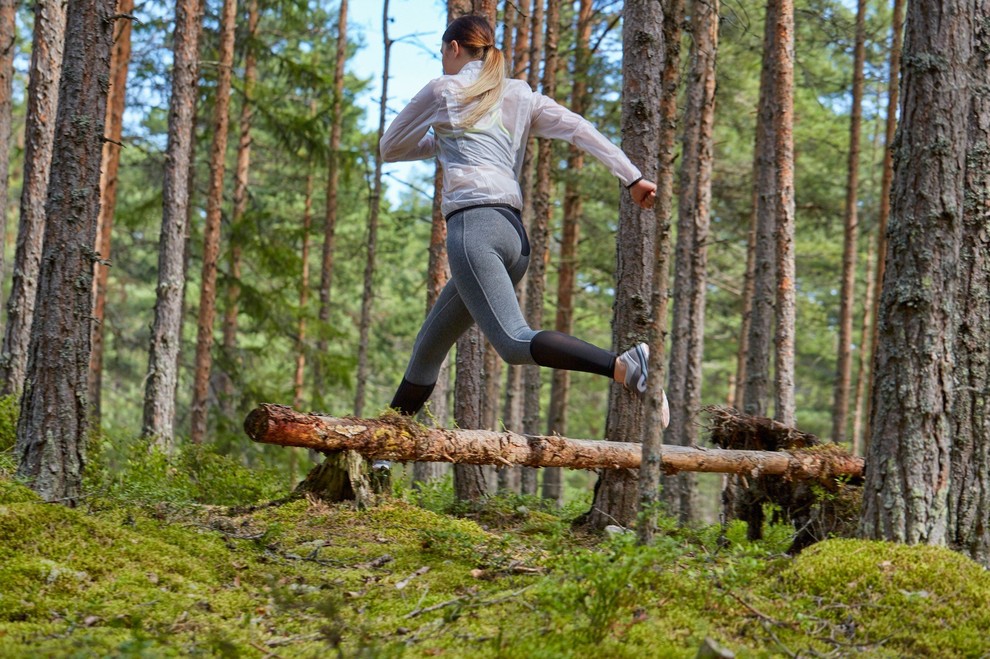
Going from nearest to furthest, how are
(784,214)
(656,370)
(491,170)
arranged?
1. (656,370)
2. (491,170)
3. (784,214)

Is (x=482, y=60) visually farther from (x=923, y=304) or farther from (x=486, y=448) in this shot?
(x=923, y=304)

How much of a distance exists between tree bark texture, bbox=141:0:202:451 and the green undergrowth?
7949 millimetres

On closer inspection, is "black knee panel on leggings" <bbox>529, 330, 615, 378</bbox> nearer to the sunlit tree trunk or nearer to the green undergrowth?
the green undergrowth

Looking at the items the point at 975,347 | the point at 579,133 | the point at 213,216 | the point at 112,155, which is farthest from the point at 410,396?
the point at 112,155

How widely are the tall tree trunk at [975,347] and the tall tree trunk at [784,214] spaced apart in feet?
24.4

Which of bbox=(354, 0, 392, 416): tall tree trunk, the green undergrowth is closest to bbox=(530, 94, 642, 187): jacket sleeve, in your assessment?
the green undergrowth

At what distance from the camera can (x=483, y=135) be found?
15.9 ft

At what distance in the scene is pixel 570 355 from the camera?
4.47 metres

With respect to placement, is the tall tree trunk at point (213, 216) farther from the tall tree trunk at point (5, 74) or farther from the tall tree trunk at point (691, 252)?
the tall tree trunk at point (691, 252)

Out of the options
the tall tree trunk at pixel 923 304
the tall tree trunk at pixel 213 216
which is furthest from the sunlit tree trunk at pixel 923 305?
the tall tree trunk at pixel 213 216

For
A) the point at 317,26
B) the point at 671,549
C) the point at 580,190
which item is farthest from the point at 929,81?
the point at 317,26

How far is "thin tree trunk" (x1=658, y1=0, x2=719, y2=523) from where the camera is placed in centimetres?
1356

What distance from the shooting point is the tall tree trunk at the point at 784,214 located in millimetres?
11992

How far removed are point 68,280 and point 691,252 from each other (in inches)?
415
